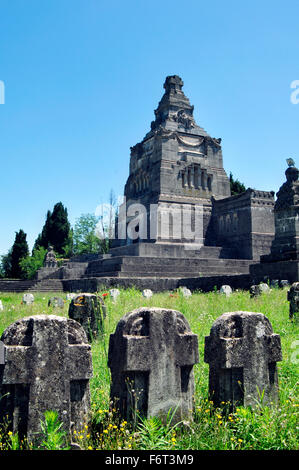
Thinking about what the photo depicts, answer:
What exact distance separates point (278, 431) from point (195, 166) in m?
31.2

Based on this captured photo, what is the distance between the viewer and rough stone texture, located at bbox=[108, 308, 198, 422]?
3453 mm

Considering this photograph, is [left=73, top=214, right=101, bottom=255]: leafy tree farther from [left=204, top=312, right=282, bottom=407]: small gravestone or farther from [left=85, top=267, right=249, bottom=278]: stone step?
[left=204, top=312, right=282, bottom=407]: small gravestone

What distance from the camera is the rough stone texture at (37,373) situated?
3.09 m

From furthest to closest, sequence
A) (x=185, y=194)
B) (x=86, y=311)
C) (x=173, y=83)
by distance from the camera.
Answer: (x=173, y=83) < (x=185, y=194) < (x=86, y=311)

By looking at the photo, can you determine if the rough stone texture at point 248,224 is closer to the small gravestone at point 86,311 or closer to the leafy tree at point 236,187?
the leafy tree at point 236,187

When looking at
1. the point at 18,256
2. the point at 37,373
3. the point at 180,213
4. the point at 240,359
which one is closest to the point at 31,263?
the point at 18,256

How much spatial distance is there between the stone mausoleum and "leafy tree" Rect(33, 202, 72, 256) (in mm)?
15743

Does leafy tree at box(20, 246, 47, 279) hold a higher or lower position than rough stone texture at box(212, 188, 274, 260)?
lower

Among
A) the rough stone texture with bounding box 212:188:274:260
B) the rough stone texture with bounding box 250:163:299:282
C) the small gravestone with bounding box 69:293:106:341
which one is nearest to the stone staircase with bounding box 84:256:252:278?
the rough stone texture with bounding box 212:188:274:260

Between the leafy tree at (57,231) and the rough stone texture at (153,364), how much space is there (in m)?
48.3

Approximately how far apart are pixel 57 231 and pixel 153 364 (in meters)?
49.7

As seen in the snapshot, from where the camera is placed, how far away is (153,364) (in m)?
3.49

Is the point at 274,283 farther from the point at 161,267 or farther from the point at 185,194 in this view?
the point at 185,194

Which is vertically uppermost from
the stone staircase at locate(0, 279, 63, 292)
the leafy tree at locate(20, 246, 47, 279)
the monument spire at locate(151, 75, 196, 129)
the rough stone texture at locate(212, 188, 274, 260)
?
the monument spire at locate(151, 75, 196, 129)
